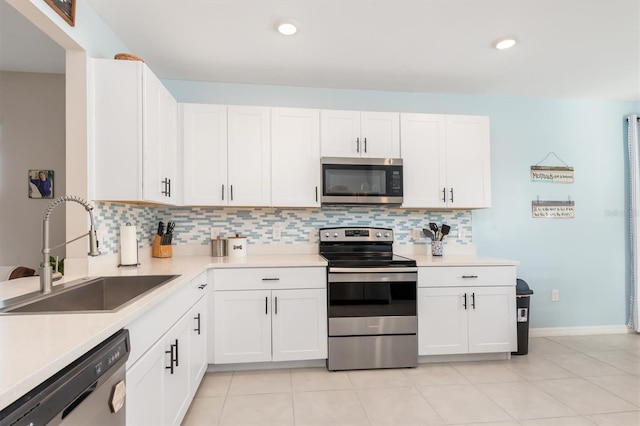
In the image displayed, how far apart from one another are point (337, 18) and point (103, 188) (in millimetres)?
1800

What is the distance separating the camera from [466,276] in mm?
2609

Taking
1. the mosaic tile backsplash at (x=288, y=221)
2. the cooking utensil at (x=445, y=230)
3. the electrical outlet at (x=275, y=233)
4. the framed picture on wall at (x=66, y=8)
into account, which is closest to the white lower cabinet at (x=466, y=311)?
the cooking utensil at (x=445, y=230)

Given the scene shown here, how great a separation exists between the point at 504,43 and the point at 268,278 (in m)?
2.45

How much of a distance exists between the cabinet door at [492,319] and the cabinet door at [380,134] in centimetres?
137

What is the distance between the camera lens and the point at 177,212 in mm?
2924

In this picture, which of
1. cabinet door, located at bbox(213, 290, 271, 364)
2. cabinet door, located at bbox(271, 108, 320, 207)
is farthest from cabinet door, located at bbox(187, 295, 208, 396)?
cabinet door, located at bbox(271, 108, 320, 207)

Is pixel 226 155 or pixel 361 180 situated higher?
pixel 226 155

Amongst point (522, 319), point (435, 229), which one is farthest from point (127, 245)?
point (522, 319)

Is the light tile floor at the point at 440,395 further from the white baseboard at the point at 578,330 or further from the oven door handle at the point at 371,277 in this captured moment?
the oven door handle at the point at 371,277

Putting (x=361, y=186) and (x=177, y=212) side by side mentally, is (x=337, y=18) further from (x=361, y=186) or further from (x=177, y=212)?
(x=177, y=212)

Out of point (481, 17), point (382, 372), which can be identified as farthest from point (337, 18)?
point (382, 372)

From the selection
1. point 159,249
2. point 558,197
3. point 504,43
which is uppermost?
point 504,43

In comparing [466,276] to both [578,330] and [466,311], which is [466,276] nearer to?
[466,311]

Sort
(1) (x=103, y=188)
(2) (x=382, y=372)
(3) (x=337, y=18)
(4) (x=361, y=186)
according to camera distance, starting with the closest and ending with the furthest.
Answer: (1) (x=103, y=188) < (3) (x=337, y=18) < (2) (x=382, y=372) < (4) (x=361, y=186)
